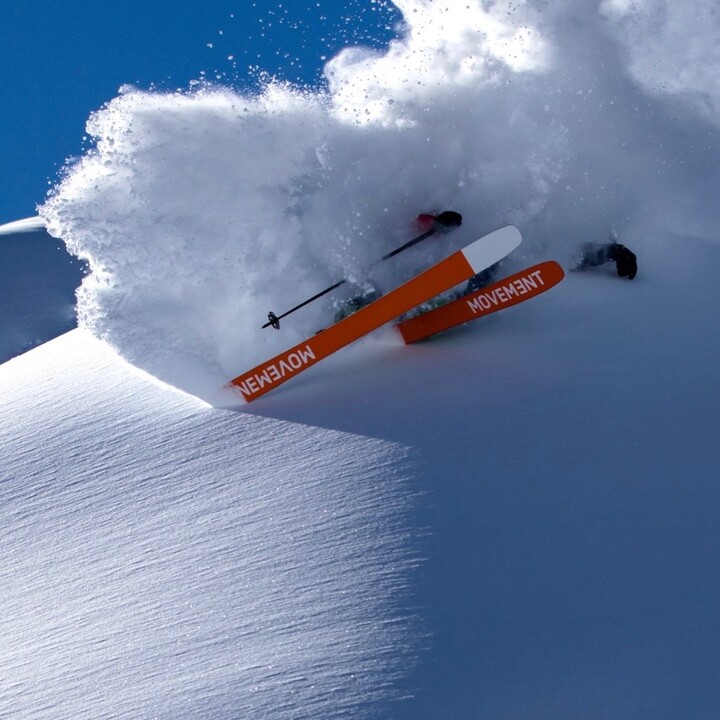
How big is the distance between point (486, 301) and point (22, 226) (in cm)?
1806

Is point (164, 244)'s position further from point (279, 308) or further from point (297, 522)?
point (297, 522)

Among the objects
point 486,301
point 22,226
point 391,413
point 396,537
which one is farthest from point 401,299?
point 22,226

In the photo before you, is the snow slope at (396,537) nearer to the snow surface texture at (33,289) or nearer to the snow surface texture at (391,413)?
the snow surface texture at (391,413)

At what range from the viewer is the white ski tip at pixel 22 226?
21281 millimetres

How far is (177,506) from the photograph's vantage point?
14.5 ft

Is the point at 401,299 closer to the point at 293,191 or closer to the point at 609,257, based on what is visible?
the point at 293,191

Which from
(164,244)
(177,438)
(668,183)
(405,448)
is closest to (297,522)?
(405,448)

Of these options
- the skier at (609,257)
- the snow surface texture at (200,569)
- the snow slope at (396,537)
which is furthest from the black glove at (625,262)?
the snow surface texture at (200,569)

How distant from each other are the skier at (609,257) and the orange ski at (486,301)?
100cm

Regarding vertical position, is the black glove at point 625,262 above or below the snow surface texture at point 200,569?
above

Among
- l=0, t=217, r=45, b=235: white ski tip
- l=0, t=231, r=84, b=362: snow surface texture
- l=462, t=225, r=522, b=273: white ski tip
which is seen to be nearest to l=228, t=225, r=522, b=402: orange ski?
l=462, t=225, r=522, b=273: white ski tip

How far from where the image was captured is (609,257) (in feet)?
21.3

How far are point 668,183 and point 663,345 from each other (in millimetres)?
2626

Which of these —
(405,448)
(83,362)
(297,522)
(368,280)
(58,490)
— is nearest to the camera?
(297,522)
